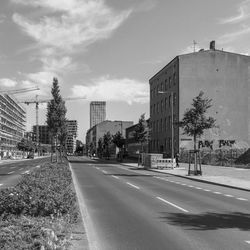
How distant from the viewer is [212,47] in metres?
77.1

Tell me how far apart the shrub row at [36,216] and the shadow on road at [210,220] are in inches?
113

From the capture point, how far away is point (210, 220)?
1136cm

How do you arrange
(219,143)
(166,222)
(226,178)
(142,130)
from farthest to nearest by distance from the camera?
(219,143)
(142,130)
(226,178)
(166,222)

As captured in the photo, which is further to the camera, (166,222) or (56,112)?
(56,112)

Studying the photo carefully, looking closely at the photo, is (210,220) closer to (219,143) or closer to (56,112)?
(56,112)

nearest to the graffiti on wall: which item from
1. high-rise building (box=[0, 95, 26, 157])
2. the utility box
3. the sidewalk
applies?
the utility box

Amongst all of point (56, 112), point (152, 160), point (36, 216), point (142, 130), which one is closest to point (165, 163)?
point (152, 160)

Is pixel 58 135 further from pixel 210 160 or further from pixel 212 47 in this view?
pixel 212 47

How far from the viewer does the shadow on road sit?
34.0ft

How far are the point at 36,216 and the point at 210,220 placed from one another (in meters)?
4.74

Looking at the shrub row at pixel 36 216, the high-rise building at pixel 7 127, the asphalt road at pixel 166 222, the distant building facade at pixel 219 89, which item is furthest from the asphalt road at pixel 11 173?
the high-rise building at pixel 7 127

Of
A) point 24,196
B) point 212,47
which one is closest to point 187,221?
point 24,196

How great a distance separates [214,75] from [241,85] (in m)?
4.77

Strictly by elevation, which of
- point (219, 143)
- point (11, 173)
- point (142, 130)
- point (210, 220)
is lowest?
point (11, 173)
